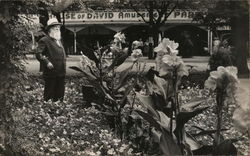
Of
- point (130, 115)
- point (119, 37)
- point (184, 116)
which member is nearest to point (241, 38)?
point (119, 37)

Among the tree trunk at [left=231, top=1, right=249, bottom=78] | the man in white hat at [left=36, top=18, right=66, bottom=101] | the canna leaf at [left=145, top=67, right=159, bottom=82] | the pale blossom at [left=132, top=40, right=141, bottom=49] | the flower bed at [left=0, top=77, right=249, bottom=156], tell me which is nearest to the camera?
the flower bed at [left=0, top=77, right=249, bottom=156]

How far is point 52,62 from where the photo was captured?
679cm

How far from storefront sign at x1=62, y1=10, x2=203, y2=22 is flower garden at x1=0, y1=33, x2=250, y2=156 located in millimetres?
257

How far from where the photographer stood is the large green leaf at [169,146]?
162 inches

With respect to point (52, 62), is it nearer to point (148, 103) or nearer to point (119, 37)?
point (119, 37)

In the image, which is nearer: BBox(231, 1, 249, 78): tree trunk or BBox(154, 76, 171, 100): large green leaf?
BBox(154, 76, 171, 100): large green leaf

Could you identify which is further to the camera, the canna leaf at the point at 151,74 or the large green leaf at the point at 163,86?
the canna leaf at the point at 151,74

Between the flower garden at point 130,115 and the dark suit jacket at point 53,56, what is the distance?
27cm

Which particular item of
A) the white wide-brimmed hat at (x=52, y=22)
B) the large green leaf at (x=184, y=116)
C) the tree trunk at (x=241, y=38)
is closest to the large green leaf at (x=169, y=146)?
the large green leaf at (x=184, y=116)

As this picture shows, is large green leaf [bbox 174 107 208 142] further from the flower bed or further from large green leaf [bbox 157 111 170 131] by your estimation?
the flower bed

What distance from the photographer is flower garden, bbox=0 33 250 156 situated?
162 inches

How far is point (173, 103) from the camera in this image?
168 inches

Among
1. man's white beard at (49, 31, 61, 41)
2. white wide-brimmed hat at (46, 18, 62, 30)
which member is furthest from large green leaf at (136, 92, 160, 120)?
man's white beard at (49, 31, 61, 41)

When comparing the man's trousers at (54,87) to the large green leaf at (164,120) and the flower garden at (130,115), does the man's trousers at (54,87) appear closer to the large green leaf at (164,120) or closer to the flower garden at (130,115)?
the flower garden at (130,115)
